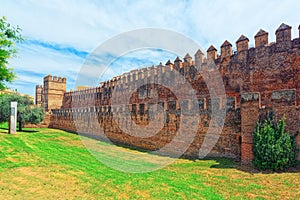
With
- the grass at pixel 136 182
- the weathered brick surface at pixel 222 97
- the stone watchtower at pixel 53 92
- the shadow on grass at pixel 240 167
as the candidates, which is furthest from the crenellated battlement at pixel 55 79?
the shadow on grass at pixel 240 167

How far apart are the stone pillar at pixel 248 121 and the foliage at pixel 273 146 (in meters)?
0.43

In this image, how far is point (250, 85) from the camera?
1278cm

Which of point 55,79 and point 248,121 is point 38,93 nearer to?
point 55,79

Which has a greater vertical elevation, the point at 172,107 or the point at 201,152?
the point at 172,107

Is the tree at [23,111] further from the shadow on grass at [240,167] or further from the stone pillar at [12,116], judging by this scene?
the shadow on grass at [240,167]

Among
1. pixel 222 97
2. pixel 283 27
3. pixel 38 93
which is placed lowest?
pixel 222 97

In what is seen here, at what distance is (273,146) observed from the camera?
7.02 m

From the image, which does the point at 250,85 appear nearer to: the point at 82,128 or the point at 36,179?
the point at 36,179

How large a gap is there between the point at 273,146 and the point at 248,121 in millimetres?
1591

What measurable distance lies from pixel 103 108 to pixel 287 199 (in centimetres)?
1671

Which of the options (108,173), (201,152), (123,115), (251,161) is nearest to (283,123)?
(251,161)

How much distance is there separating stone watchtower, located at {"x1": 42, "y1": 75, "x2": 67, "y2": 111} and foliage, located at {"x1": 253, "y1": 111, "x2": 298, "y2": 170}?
3797 centimetres

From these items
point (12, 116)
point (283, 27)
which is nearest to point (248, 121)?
point (283, 27)

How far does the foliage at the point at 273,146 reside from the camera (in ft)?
22.7
